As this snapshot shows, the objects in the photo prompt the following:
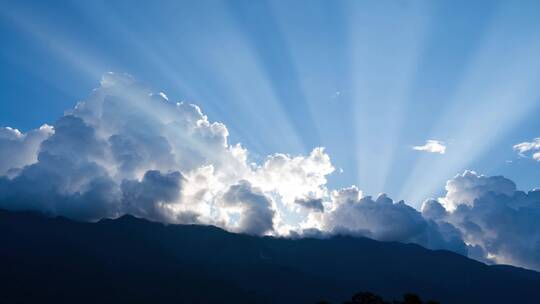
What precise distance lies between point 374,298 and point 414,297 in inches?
219

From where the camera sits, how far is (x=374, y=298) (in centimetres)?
6456

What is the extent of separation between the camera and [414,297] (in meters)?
65.8
